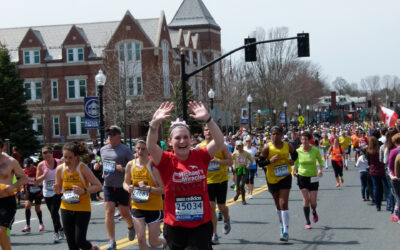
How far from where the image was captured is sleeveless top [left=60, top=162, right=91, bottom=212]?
325 inches

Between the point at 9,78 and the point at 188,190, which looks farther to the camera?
the point at 9,78

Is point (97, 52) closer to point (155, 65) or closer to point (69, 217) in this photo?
Result: point (155, 65)

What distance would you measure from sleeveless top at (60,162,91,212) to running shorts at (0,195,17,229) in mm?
793

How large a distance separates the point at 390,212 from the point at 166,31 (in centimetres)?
4701

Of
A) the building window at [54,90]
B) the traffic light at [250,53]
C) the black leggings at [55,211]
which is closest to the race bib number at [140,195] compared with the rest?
the black leggings at [55,211]

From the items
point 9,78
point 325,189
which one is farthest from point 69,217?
point 9,78

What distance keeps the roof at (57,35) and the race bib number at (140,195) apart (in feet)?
166

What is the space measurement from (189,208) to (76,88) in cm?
5379

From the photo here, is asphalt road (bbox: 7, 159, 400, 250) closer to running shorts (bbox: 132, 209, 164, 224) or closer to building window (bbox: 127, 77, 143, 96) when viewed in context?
running shorts (bbox: 132, 209, 164, 224)

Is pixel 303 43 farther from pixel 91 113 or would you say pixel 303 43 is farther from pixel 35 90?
pixel 35 90

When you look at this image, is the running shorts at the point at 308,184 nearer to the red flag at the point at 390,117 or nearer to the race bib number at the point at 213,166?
the race bib number at the point at 213,166

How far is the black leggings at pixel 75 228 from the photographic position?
8.04m

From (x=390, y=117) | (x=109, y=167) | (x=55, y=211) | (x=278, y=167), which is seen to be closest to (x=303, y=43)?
(x=390, y=117)

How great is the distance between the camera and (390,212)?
14344 mm
